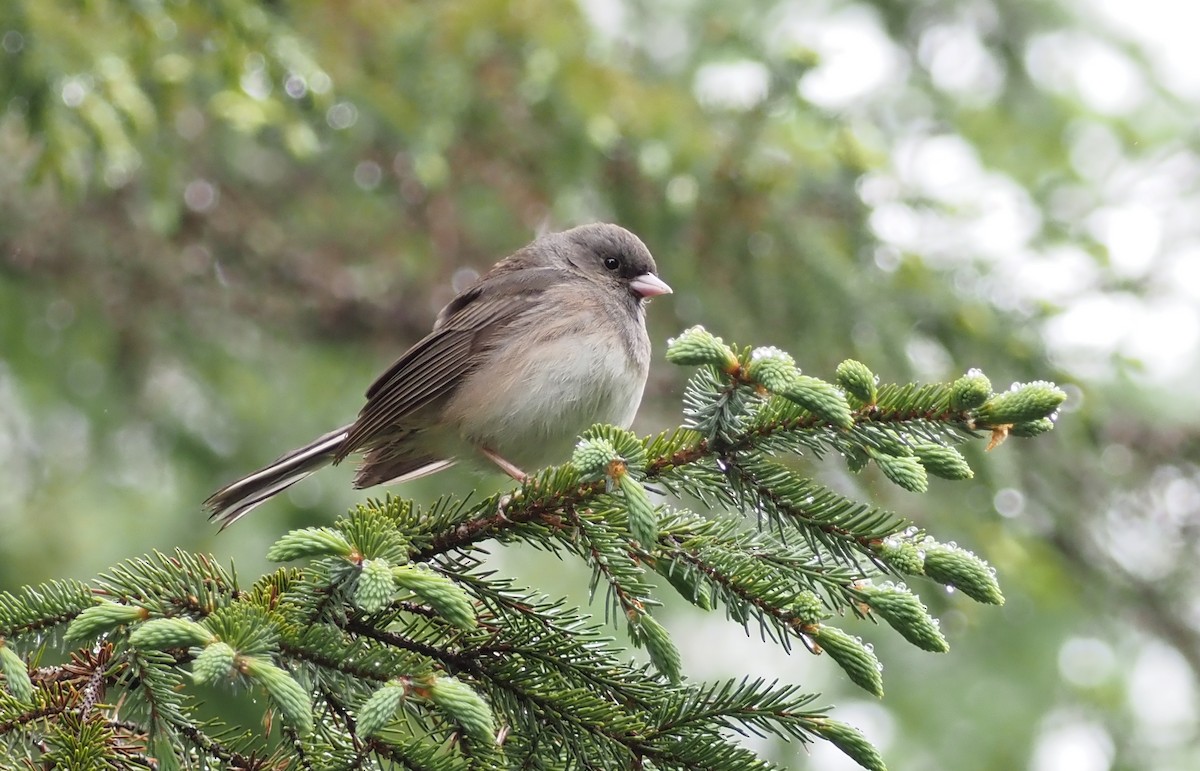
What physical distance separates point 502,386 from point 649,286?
0.89 m

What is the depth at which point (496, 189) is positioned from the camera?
585 centimetres

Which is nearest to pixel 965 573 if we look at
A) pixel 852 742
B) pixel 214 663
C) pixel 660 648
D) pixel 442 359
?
pixel 852 742

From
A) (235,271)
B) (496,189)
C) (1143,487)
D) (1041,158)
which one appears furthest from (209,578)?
(1041,158)

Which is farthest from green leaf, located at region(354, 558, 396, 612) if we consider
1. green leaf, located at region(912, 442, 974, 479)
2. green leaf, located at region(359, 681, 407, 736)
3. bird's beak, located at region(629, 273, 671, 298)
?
bird's beak, located at region(629, 273, 671, 298)

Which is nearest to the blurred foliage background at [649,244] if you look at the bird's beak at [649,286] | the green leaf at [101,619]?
the bird's beak at [649,286]

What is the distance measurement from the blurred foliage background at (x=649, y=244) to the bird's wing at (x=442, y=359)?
0.64 meters

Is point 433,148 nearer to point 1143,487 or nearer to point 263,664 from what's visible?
point 263,664

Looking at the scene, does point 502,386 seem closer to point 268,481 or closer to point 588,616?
point 268,481

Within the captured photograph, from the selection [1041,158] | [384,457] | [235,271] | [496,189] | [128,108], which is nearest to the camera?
[128,108]

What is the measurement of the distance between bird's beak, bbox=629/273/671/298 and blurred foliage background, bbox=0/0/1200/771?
0.45 m

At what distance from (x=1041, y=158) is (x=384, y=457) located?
4.60 metres

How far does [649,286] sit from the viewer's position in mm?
4711

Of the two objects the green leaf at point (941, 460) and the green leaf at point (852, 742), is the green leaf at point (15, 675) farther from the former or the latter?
the green leaf at point (941, 460)

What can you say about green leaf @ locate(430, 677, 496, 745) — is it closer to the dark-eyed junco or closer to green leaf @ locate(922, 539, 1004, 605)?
green leaf @ locate(922, 539, 1004, 605)
